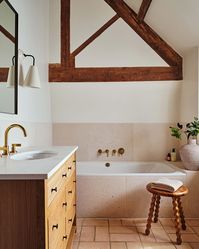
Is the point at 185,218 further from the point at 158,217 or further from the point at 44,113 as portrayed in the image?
the point at 44,113

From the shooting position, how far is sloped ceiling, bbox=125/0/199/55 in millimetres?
2610

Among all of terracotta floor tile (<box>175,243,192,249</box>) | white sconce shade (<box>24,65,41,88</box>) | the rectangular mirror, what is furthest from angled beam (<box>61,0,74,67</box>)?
terracotta floor tile (<box>175,243,192,249</box>)

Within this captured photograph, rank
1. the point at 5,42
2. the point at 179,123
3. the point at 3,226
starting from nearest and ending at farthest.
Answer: the point at 3,226 → the point at 5,42 → the point at 179,123

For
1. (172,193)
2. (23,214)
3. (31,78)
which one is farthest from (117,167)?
(23,214)

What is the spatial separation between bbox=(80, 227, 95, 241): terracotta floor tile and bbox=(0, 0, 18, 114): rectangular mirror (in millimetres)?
1408

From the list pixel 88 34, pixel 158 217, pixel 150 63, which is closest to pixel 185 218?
pixel 158 217

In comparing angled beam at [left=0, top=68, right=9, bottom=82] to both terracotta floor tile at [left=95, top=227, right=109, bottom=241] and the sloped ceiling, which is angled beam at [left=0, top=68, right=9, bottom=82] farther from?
the sloped ceiling

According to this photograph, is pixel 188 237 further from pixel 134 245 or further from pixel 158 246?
pixel 134 245

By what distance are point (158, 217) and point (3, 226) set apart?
2.09 meters

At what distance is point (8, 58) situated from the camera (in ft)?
6.27

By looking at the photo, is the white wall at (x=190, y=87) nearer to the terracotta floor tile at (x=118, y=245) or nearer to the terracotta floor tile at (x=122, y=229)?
the terracotta floor tile at (x=122, y=229)

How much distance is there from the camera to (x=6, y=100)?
1866 millimetres

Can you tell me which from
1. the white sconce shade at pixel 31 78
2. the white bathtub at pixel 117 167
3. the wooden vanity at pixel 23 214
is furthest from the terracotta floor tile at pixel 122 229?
the white sconce shade at pixel 31 78

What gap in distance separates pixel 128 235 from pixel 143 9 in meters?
2.93
